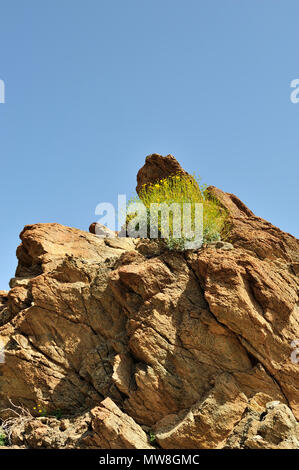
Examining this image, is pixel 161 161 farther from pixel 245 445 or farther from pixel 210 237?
pixel 245 445

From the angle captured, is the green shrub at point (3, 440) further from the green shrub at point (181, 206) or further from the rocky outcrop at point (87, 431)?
the green shrub at point (181, 206)

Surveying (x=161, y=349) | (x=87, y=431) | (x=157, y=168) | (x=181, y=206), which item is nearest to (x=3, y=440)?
(x=87, y=431)

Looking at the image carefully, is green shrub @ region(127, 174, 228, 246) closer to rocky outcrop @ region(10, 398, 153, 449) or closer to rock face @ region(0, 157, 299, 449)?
rock face @ region(0, 157, 299, 449)

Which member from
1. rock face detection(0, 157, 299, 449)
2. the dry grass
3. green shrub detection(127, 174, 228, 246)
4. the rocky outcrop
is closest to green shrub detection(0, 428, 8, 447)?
the dry grass

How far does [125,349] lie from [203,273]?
2.44 meters

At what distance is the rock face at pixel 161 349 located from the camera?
28.1 ft

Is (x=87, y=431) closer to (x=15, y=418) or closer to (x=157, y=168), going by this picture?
(x=15, y=418)

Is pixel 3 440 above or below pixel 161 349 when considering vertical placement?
below

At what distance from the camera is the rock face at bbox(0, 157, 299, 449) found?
855cm

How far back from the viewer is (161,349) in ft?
31.0

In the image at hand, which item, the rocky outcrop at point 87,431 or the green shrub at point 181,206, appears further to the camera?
the green shrub at point 181,206

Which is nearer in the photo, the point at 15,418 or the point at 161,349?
the point at 161,349

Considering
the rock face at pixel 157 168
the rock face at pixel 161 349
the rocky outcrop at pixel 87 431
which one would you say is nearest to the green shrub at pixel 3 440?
the rocky outcrop at pixel 87 431

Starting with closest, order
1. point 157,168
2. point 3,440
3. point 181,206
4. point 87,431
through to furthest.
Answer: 1. point 87,431
2. point 3,440
3. point 181,206
4. point 157,168
